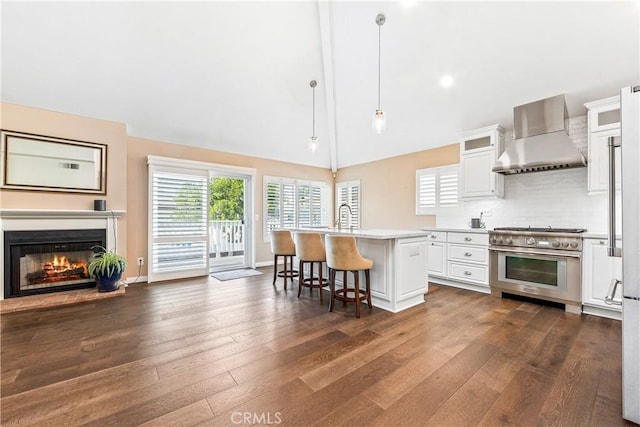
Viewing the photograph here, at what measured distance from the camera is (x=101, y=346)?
2.39 m

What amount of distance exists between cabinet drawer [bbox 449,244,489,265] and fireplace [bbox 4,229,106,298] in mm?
5407

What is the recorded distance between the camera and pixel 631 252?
5.20 ft

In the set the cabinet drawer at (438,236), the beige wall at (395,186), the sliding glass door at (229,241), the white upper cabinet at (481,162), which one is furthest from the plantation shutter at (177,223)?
the white upper cabinet at (481,162)

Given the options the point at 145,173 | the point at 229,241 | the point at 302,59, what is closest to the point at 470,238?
the point at 302,59

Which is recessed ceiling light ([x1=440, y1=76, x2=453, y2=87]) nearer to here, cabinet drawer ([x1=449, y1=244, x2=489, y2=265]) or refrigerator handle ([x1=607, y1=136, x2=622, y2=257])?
cabinet drawer ([x1=449, y1=244, x2=489, y2=265])

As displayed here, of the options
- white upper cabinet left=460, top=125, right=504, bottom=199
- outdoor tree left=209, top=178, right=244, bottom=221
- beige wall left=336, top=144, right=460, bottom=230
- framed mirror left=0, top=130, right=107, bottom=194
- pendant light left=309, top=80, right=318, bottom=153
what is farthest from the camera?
outdoor tree left=209, top=178, right=244, bottom=221

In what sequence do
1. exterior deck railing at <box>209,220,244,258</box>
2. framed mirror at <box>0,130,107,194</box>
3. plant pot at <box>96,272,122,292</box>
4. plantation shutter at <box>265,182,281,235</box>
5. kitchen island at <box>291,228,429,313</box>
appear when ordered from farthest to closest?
1. exterior deck railing at <box>209,220,244,258</box>
2. plantation shutter at <box>265,182,281,235</box>
3. plant pot at <box>96,272,122,292</box>
4. framed mirror at <box>0,130,107,194</box>
5. kitchen island at <box>291,228,429,313</box>

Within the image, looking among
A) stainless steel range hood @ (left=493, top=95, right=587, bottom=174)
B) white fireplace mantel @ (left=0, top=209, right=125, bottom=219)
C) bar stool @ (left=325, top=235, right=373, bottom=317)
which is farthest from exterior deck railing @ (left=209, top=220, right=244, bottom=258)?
stainless steel range hood @ (left=493, top=95, right=587, bottom=174)

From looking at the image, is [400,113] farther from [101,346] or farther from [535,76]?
[101,346]

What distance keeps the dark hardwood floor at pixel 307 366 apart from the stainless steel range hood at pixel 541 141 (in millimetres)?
1863

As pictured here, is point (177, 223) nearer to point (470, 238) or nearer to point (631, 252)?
point (470, 238)

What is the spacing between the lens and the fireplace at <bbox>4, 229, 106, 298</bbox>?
3588mm

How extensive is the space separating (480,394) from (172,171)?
5133mm

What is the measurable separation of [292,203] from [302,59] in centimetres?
324
